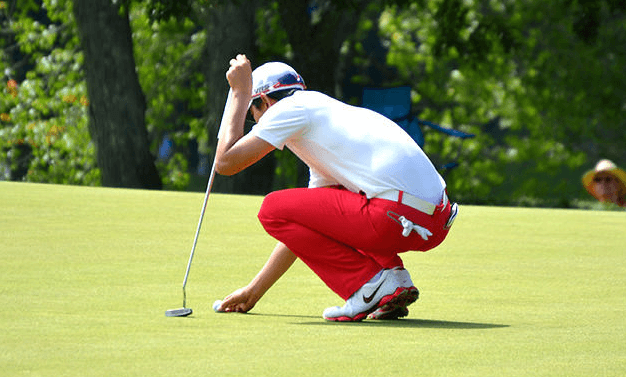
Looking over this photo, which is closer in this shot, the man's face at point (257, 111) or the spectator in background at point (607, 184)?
the man's face at point (257, 111)

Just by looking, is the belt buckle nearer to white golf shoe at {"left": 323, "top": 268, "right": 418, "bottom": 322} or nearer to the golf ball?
white golf shoe at {"left": 323, "top": 268, "right": 418, "bottom": 322}

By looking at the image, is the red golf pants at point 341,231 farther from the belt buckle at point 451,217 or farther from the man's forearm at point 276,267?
the man's forearm at point 276,267

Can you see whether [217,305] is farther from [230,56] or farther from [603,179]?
[603,179]

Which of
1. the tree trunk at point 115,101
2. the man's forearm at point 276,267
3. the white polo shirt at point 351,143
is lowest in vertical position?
the tree trunk at point 115,101

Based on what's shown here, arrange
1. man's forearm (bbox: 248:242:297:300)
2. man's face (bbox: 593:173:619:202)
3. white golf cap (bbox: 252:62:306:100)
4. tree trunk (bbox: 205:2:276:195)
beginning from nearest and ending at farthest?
white golf cap (bbox: 252:62:306:100) < man's forearm (bbox: 248:242:297:300) < man's face (bbox: 593:173:619:202) < tree trunk (bbox: 205:2:276:195)

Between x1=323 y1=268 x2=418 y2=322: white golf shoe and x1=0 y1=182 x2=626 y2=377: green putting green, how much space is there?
0.25ft

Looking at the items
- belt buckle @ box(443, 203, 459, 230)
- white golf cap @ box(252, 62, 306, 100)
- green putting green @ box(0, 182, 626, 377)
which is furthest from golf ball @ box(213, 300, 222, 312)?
belt buckle @ box(443, 203, 459, 230)

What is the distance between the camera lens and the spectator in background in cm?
1791

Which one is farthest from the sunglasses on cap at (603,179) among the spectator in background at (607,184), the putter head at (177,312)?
the putter head at (177,312)

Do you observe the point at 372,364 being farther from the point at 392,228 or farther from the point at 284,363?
the point at 392,228

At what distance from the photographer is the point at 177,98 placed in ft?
73.7

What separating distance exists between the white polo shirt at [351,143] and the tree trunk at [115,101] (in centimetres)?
1223

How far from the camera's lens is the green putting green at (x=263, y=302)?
4.52 metres

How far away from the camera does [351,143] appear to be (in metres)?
5.59
